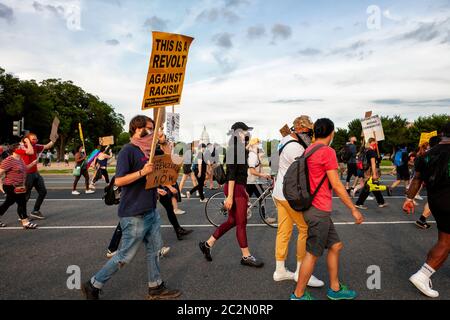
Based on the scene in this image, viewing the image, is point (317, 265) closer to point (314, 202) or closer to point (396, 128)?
point (314, 202)

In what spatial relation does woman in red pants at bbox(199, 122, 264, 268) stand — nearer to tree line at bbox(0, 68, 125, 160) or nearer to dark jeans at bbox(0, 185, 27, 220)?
dark jeans at bbox(0, 185, 27, 220)

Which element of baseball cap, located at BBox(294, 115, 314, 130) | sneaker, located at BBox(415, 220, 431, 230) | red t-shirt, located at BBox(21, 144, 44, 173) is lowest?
sneaker, located at BBox(415, 220, 431, 230)

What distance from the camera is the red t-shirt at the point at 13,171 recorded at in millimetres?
6000

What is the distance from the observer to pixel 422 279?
3.41 m

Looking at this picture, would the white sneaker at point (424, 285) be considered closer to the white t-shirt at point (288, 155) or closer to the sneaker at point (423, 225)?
the white t-shirt at point (288, 155)

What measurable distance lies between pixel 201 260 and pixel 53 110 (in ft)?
171

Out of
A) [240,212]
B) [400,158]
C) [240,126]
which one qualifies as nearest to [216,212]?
[240,212]

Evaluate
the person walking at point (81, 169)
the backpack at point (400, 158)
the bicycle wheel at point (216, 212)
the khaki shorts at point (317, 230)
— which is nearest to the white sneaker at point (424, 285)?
the khaki shorts at point (317, 230)

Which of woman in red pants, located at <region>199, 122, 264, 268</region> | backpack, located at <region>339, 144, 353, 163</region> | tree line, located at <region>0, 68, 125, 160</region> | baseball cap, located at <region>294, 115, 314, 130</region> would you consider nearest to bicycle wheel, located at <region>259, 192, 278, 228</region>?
woman in red pants, located at <region>199, 122, 264, 268</region>

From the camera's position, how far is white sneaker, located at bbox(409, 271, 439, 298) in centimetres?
332

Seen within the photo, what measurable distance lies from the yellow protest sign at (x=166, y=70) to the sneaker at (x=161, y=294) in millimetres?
1871

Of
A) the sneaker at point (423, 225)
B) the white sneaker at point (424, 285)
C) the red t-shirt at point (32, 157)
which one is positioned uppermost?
the red t-shirt at point (32, 157)

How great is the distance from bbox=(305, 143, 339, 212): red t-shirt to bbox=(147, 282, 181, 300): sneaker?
67.8 inches
